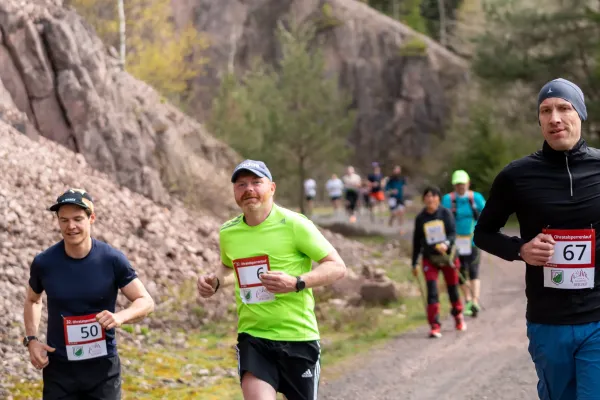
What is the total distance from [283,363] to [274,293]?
0.41 m

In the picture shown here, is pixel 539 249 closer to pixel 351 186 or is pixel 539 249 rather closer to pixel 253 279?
pixel 253 279

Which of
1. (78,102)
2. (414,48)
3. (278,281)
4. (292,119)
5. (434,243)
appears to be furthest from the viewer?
(414,48)

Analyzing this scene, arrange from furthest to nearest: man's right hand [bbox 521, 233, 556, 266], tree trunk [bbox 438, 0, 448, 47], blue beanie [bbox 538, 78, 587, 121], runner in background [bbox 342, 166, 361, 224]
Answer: tree trunk [bbox 438, 0, 448, 47] → runner in background [bbox 342, 166, 361, 224] → blue beanie [bbox 538, 78, 587, 121] → man's right hand [bbox 521, 233, 556, 266]

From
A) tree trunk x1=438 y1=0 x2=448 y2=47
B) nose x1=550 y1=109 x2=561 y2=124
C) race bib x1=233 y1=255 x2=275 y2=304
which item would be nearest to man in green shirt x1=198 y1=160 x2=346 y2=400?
race bib x1=233 y1=255 x2=275 y2=304

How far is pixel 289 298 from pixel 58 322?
136 centimetres

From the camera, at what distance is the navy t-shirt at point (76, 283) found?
500cm

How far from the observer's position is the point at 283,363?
500cm

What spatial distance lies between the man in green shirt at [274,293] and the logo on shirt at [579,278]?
130cm

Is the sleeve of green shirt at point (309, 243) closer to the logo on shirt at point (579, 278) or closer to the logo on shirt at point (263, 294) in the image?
the logo on shirt at point (263, 294)

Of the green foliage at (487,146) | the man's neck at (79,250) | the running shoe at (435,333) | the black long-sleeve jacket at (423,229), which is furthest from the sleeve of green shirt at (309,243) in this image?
the green foliage at (487,146)

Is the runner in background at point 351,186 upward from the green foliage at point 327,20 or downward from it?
downward

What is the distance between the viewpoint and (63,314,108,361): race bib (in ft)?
16.3

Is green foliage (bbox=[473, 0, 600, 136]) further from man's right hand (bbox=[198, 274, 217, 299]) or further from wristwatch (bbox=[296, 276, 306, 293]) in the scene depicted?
wristwatch (bbox=[296, 276, 306, 293])

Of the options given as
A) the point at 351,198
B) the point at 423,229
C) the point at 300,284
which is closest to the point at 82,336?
the point at 300,284
